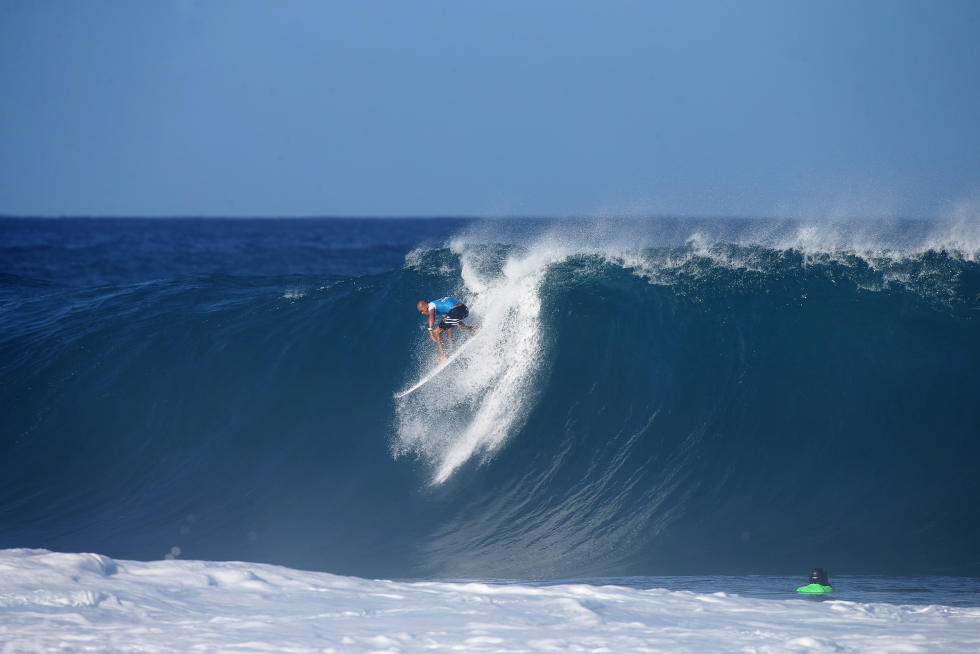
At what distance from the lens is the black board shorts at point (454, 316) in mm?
9722

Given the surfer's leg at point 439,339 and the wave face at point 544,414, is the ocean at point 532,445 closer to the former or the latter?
the wave face at point 544,414

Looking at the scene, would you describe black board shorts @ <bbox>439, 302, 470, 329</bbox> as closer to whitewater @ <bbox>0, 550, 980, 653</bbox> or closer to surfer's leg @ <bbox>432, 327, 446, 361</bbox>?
surfer's leg @ <bbox>432, 327, 446, 361</bbox>

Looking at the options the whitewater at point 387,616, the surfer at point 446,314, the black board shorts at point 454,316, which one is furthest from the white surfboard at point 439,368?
the whitewater at point 387,616

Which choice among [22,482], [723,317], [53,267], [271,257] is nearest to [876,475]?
[723,317]

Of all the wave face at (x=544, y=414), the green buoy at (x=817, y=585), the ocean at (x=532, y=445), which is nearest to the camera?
the ocean at (x=532, y=445)

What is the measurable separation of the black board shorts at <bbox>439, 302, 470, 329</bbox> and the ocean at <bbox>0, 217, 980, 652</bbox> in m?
0.45

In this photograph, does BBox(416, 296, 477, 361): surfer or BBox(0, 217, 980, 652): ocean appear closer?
BBox(0, 217, 980, 652): ocean

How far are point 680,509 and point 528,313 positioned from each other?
3384 mm

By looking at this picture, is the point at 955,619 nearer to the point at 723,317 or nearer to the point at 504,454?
the point at 504,454

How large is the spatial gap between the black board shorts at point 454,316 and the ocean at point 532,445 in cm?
45

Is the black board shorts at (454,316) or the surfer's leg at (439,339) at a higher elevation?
the black board shorts at (454,316)

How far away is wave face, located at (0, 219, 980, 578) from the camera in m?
7.86

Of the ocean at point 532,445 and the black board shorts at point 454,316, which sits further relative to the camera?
the black board shorts at point 454,316

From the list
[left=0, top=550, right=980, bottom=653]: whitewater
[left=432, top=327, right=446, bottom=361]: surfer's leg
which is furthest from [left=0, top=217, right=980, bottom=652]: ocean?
[left=432, top=327, right=446, bottom=361]: surfer's leg
